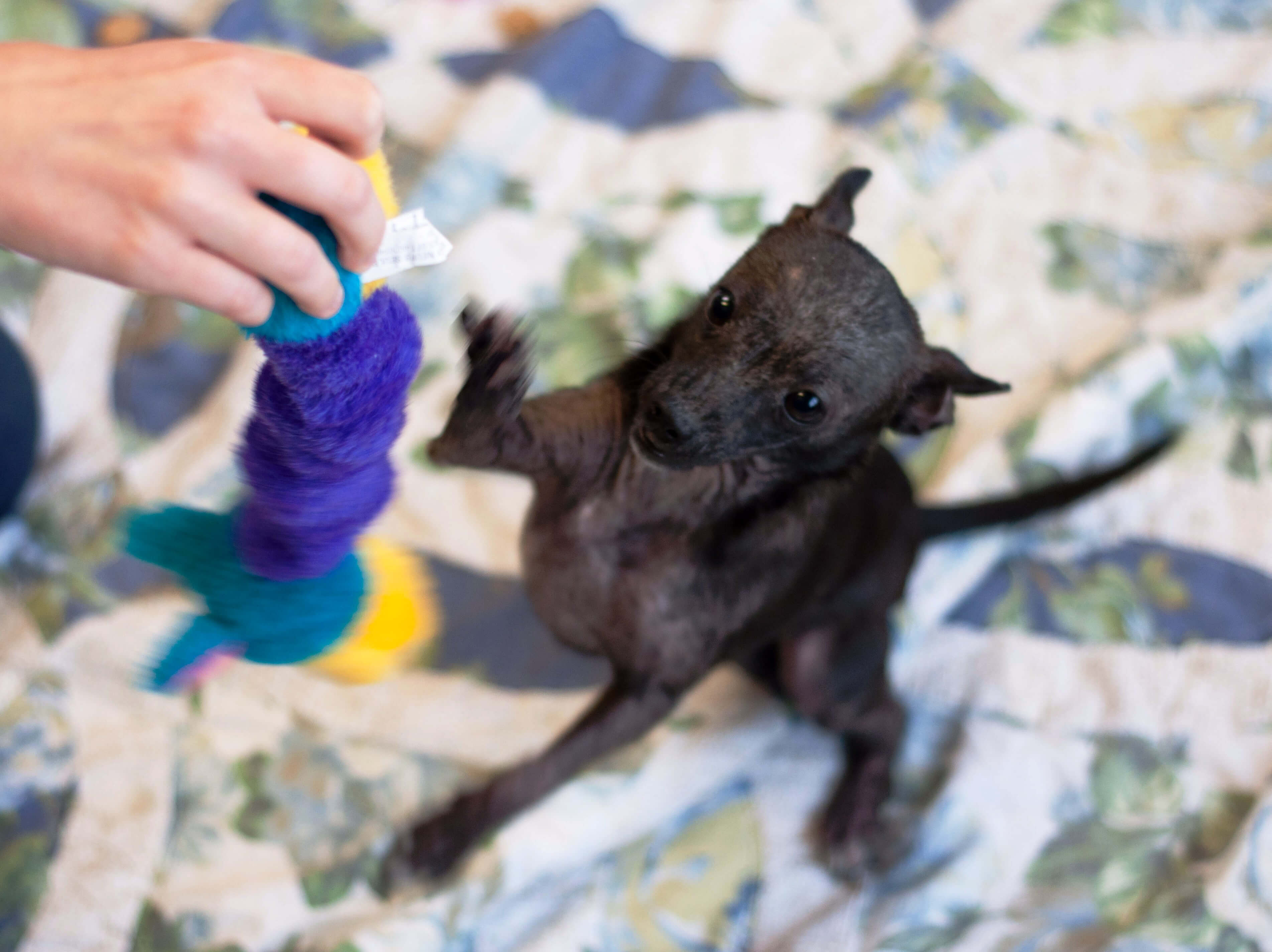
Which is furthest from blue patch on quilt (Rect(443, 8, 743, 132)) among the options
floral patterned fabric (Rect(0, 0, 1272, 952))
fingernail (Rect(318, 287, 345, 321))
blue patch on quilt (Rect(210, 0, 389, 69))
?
fingernail (Rect(318, 287, 345, 321))

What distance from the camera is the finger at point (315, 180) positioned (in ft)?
1.77

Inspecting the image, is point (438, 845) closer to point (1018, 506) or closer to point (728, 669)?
point (728, 669)

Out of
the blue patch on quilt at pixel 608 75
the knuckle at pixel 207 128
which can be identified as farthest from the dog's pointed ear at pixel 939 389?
the blue patch on quilt at pixel 608 75

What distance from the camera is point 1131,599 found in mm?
1434

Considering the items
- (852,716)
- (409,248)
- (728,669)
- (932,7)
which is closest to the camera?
(409,248)

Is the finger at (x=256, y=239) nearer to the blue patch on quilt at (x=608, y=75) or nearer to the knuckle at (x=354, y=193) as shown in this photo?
the knuckle at (x=354, y=193)

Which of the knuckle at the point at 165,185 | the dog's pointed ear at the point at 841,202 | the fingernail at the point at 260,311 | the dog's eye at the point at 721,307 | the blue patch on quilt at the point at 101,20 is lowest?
the blue patch on quilt at the point at 101,20

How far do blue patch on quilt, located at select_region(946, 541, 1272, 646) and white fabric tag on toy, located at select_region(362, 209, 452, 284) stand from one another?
40.5 inches

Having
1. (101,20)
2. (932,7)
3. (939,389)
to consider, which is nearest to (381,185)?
(939,389)

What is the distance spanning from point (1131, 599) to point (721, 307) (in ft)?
3.10

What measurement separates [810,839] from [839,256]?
812mm

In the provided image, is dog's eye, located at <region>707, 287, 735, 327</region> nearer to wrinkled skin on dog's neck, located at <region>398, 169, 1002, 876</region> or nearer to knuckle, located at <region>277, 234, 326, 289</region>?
wrinkled skin on dog's neck, located at <region>398, 169, 1002, 876</region>

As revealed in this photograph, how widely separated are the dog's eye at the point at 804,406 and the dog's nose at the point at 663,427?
0.10 m

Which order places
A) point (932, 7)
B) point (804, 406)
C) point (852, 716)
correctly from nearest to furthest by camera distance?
point (804, 406)
point (852, 716)
point (932, 7)
